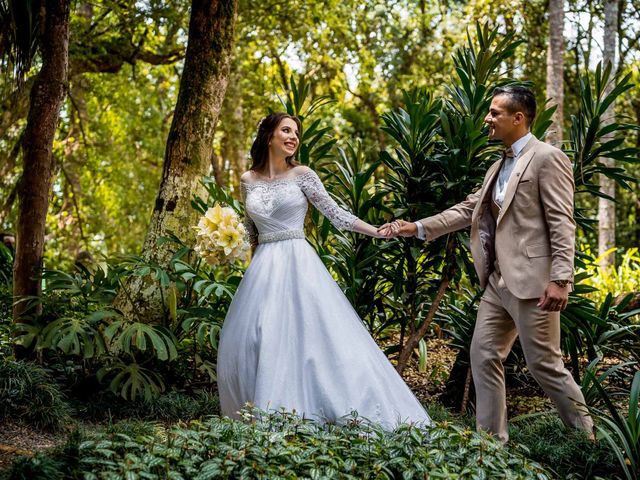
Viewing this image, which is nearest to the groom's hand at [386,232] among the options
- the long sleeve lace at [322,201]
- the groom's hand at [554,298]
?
the long sleeve lace at [322,201]

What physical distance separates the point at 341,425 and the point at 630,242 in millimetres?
15695

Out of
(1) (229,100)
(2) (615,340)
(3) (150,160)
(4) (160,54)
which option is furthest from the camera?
(3) (150,160)

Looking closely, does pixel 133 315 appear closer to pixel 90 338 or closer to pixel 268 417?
pixel 90 338

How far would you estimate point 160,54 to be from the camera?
11523 millimetres

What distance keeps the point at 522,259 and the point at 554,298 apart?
28 centimetres

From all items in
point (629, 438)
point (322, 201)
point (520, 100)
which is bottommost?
point (629, 438)

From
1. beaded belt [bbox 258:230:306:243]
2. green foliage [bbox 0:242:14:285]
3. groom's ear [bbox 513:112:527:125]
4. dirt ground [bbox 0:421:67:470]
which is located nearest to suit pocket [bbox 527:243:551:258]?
groom's ear [bbox 513:112:527:125]

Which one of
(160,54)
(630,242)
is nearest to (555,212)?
(160,54)

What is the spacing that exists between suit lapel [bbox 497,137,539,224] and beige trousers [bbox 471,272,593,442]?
41 centimetres

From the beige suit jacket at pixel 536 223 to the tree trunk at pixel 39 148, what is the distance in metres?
3.24

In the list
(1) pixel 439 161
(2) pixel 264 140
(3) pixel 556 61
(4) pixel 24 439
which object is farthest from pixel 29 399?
(3) pixel 556 61

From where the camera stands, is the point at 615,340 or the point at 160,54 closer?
the point at 615,340

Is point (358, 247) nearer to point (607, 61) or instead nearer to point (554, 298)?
point (554, 298)

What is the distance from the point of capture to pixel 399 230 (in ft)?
14.7
